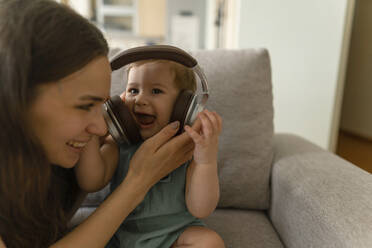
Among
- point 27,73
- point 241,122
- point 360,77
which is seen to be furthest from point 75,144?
point 360,77

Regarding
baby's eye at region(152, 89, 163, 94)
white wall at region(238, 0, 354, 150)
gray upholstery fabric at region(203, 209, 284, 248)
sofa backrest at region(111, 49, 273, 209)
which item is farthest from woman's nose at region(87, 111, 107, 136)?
white wall at region(238, 0, 354, 150)

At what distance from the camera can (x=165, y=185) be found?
807 millimetres

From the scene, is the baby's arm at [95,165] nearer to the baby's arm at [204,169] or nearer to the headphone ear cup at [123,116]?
the headphone ear cup at [123,116]

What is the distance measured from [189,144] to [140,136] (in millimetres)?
137

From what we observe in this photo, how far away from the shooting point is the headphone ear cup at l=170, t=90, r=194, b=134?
2.37 ft

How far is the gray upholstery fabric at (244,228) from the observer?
841 mm

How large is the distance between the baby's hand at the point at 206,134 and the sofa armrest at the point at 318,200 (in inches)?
11.0

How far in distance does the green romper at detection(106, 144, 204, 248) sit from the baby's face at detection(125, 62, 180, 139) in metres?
0.13

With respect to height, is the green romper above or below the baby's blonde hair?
below

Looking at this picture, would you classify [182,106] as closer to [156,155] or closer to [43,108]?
[156,155]

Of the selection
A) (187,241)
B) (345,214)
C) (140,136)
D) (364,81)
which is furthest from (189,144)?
(364,81)

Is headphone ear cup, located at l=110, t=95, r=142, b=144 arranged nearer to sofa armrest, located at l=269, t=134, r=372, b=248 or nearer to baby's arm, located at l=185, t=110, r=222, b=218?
baby's arm, located at l=185, t=110, r=222, b=218

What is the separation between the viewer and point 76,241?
610 millimetres

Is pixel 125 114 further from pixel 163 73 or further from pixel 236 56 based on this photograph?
pixel 236 56
